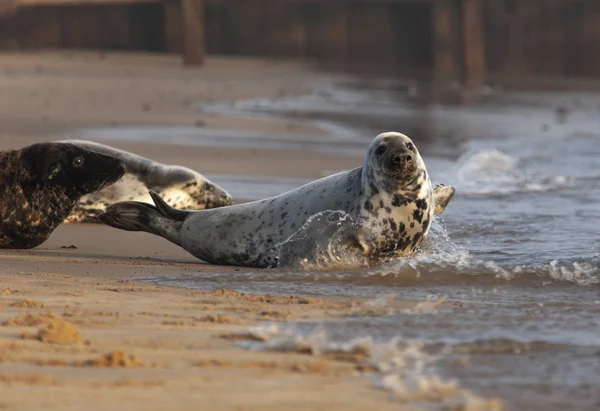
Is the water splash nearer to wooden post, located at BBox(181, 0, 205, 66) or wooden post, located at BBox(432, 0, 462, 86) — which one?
wooden post, located at BBox(181, 0, 205, 66)

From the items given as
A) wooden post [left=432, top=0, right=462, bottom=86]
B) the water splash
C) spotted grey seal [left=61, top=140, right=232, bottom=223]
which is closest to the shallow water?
the water splash

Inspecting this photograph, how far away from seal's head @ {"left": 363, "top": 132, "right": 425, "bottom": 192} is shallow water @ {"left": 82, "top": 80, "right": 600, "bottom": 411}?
37 cm

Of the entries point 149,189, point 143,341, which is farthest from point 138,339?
point 149,189

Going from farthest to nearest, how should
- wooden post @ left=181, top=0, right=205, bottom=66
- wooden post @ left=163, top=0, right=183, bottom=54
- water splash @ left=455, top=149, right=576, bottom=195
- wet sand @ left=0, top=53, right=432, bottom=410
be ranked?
wooden post @ left=163, top=0, right=183, bottom=54
wooden post @ left=181, top=0, right=205, bottom=66
water splash @ left=455, top=149, right=576, bottom=195
wet sand @ left=0, top=53, right=432, bottom=410

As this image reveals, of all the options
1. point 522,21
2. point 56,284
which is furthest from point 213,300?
point 522,21

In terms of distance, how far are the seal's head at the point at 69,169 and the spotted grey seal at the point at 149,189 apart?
89 cm

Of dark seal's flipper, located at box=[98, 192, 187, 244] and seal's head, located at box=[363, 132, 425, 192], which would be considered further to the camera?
dark seal's flipper, located at box=[98, 192, 187, 244]

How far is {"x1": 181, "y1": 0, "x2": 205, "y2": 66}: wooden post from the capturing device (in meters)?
21.0

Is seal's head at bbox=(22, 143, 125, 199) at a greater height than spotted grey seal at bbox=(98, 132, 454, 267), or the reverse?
seal's head at bbox=(22, 143, 125, 199)

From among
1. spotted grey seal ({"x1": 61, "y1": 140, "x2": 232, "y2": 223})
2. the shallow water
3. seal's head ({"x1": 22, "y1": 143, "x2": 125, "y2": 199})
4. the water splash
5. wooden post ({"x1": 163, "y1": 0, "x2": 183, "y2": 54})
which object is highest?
wooden post ({"x1": 163, "y1": 0, "x2": 183, "y2": 54})

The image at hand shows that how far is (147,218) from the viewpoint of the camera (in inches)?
254

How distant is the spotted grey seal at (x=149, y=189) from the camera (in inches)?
295

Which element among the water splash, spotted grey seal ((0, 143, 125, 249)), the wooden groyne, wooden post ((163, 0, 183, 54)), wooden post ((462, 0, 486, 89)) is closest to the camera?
spotted grey seal ((0, 143, 125, 249))

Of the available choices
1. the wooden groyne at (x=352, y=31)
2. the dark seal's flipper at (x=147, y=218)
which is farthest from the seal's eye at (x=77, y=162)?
the wooden groyne at (x=352, y=31)
